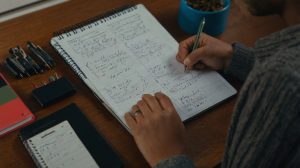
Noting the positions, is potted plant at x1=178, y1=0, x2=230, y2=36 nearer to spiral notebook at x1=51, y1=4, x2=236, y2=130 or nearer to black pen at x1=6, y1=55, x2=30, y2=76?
spiral notebook at x1=51, y1=4, x2=236, y2=130

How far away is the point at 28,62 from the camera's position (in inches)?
37.0

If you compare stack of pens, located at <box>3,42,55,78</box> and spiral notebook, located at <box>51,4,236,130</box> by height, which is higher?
stack of pens, located at <box>3,42,55,78</box>

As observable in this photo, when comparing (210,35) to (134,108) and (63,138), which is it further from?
(63,138)

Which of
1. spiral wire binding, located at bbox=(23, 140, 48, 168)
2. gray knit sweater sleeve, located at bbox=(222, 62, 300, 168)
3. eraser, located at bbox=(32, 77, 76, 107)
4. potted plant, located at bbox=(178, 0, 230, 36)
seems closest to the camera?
gray knit sweater sleeve, located at bbox=(222, 62, 300, 168)

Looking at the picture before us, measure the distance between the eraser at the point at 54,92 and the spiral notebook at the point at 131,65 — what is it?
0.04m

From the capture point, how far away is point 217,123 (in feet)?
2.95

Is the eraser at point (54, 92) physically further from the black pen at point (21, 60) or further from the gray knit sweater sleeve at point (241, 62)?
the gray knit sweater sleeve at point (241, 62)

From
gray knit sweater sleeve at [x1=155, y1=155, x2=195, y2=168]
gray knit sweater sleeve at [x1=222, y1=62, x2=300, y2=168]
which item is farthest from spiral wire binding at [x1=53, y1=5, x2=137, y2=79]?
gray knit sweater sleeve at [x1=222, y1=62, x2=300, y2=168]

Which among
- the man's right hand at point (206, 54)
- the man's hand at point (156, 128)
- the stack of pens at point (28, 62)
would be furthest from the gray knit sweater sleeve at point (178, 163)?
the stack of pens at point (28, 62)

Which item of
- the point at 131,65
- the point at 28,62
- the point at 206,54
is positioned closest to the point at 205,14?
the point at 206,54

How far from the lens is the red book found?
839 mm

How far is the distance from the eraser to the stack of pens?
6cm

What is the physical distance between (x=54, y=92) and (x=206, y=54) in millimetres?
371

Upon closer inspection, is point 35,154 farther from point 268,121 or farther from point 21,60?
point 268,121
